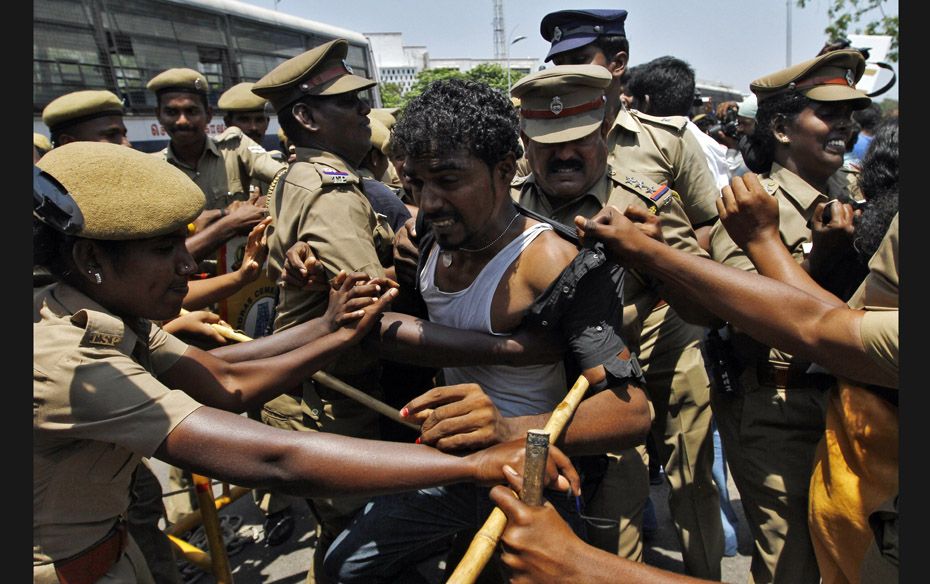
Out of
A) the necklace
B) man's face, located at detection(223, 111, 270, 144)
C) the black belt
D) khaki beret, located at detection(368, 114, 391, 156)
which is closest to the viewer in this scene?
the necklace

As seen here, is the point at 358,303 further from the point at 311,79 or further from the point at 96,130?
the point at 96,130

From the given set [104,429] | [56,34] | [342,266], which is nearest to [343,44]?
[342,266]

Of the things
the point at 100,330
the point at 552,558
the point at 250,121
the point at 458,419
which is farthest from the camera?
the point at 250,121

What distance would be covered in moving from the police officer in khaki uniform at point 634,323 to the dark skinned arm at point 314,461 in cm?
105

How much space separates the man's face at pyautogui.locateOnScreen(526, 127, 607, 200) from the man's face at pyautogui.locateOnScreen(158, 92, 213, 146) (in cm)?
→ 312

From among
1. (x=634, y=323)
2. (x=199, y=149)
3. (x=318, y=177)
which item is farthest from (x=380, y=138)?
(x=634, y=323)

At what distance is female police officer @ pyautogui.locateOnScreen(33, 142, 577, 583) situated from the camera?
1615mm

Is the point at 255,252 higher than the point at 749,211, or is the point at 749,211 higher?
the point at 749,211

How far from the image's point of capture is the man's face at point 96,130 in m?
4.31

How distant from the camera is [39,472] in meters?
1.69

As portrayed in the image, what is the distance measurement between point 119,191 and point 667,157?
2.45 metres

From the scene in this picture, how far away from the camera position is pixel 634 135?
3.32 m

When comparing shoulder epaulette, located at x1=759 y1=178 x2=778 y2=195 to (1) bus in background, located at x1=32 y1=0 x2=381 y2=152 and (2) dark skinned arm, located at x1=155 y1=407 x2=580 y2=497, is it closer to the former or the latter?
(2) dark skinned arm, located at x1=155 y1=407 x2=580 y2=497

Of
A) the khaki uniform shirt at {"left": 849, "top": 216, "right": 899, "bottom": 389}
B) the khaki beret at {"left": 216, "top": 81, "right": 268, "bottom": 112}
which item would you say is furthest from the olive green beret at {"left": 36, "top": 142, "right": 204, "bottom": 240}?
the khaki beret at {"left": 216, "top": 81, "right": 268, "bottom": 112}
